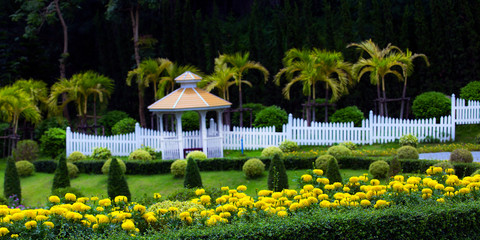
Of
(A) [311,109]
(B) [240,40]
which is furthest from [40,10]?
(A) [311,109]

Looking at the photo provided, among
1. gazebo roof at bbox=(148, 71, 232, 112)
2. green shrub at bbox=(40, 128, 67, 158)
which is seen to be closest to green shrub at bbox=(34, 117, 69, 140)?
green shrub at bbox=(40, 128, 67, 158)

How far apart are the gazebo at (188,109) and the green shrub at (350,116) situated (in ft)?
15.0

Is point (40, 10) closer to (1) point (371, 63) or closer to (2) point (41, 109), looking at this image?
(2) point (41, 109)

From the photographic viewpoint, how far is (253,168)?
1806 centimetres

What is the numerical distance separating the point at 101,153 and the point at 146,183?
442cm

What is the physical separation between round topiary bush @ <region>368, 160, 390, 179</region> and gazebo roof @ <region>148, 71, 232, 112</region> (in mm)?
7165

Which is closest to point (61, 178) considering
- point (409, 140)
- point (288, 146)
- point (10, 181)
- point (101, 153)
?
point (10, 181)

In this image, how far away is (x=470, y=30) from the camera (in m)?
23.7

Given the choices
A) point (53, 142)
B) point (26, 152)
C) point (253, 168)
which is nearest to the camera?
point (253, 168)

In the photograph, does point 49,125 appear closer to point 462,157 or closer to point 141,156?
point 141,156

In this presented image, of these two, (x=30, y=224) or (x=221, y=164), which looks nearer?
(x=30, y=224)

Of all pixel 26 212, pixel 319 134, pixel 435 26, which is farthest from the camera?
pixel 435 26

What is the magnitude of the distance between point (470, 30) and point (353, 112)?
591cm

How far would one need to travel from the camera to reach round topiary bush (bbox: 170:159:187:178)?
19047 mm
